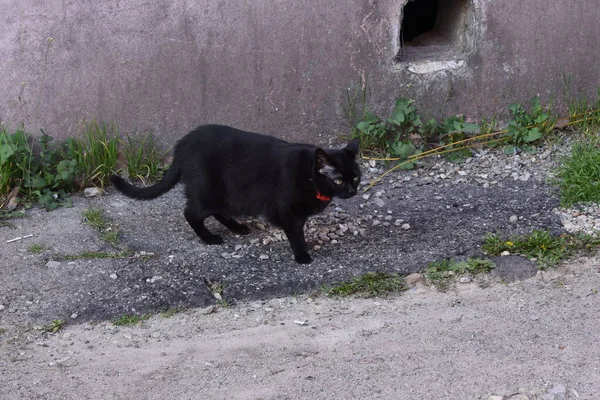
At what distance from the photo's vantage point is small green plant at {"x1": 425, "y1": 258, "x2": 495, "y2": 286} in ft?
14.7

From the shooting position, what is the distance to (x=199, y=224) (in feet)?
16.2

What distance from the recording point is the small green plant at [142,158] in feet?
18.4

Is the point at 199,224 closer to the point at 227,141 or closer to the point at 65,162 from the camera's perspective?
the point at 227,141

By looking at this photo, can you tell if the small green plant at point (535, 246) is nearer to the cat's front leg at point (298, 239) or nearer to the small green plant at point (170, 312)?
the cat's front leg at point (298, 239)

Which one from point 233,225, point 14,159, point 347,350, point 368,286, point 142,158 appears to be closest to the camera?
point 347,350

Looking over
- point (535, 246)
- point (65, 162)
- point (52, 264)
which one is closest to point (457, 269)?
point (535, 246)

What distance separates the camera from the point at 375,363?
373 centimetres

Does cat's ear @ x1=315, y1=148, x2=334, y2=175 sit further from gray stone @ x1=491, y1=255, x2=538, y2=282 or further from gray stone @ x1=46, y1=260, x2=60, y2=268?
gray stone @ x1=46, y1=260, x2=60, y2=268

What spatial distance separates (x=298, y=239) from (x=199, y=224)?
0.65 m

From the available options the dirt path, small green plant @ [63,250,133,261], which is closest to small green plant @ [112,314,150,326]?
the dirt path

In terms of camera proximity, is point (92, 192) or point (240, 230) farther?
point (92, 192)

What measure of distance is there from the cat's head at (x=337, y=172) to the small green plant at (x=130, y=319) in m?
1.22

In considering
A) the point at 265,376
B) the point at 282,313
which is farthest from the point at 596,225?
the point at 265,376

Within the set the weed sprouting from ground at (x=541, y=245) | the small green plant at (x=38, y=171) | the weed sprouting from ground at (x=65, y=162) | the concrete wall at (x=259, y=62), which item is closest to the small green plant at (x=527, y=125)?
the concrete wall at (x=259, y=62)
